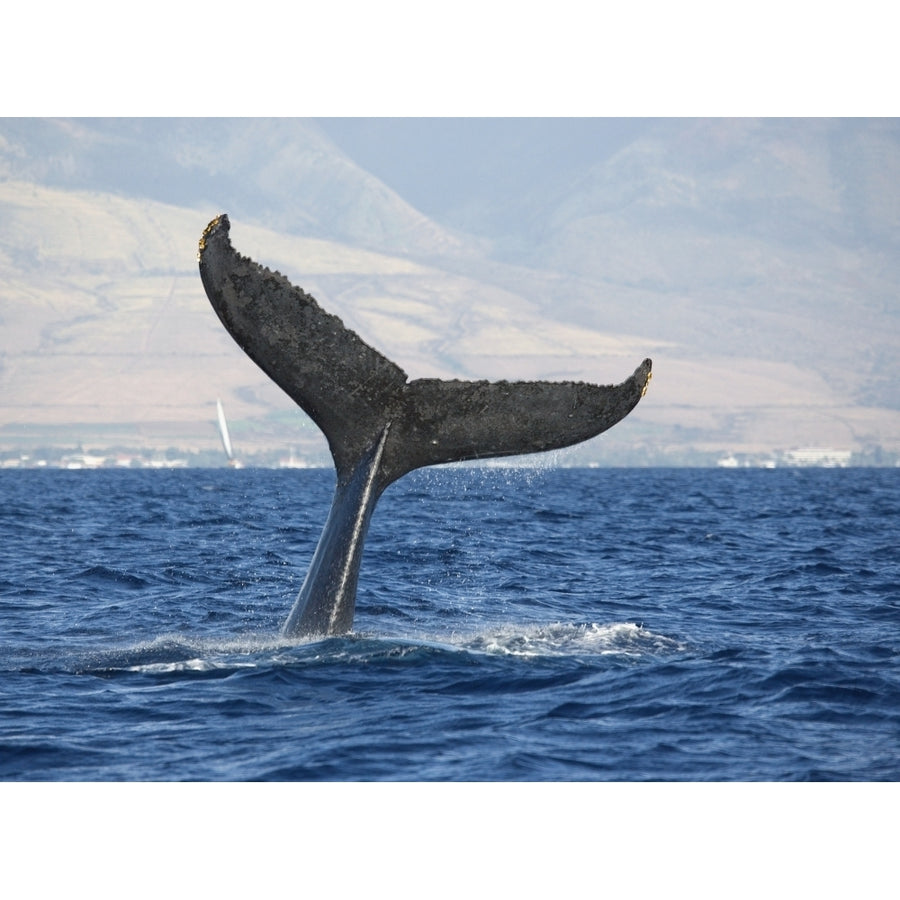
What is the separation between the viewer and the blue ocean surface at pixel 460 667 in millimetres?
9062

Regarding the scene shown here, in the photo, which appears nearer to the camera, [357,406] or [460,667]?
[357,406]

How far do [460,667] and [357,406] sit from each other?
7.20ft

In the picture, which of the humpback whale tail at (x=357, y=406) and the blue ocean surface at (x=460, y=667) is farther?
the humpback whale tail at (x=357, y=406)

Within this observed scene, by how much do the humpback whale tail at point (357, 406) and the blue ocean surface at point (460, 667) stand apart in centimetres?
85

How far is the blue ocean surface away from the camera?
9062mm

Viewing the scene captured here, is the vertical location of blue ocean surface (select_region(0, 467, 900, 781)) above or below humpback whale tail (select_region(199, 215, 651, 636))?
below

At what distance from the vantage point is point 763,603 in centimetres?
1698

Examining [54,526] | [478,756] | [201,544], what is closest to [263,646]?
[478,756]

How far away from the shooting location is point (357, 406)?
1155cm

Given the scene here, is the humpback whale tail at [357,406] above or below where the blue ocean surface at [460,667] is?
above

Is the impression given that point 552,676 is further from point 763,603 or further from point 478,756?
point 763,603

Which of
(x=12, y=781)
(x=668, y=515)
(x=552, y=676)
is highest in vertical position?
(x=668, y=515)

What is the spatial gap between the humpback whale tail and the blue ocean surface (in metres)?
0.85

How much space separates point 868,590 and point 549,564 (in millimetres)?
5050
